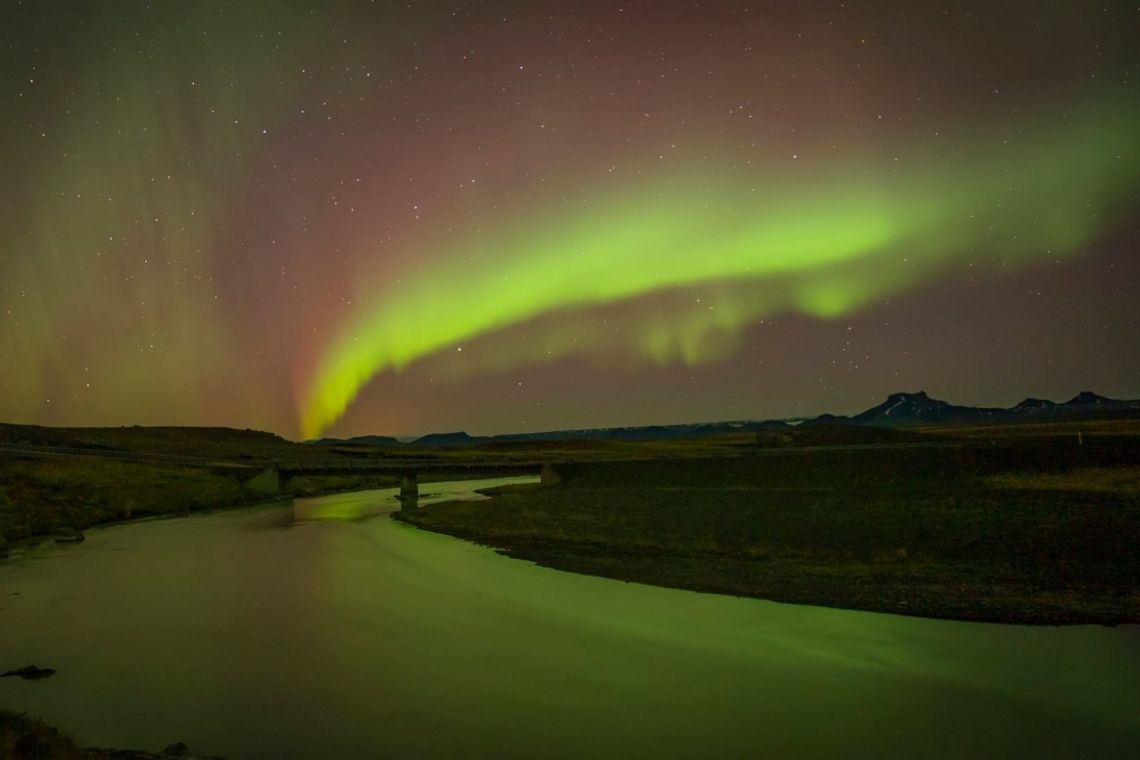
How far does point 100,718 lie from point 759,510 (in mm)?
32341

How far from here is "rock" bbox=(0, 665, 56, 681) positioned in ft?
55.8

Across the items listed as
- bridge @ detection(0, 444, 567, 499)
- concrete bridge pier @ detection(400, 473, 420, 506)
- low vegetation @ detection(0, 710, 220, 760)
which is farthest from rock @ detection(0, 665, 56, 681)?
bridge @ detection(0, 444, 567, 499)

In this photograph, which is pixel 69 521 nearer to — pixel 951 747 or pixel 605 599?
pixel 605 599

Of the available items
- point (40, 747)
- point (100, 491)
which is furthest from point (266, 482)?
point (40, 747)

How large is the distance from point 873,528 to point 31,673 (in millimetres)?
29904

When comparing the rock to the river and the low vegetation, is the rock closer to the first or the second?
the river

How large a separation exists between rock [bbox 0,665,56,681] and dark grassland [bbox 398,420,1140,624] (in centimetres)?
1787

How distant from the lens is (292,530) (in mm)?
50031

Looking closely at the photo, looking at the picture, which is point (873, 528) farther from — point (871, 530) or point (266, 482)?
point (266, 482)

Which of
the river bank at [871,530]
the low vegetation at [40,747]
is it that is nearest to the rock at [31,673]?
the low vegetation at [40,747]

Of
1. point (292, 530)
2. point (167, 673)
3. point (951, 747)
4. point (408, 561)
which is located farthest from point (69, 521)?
point (951, 747)

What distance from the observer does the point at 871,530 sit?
103 ft

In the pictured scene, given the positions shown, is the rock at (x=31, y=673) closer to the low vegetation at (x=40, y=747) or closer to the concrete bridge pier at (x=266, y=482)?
the low vegetation at (x=40, y=747)

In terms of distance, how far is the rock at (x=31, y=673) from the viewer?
17.0m
